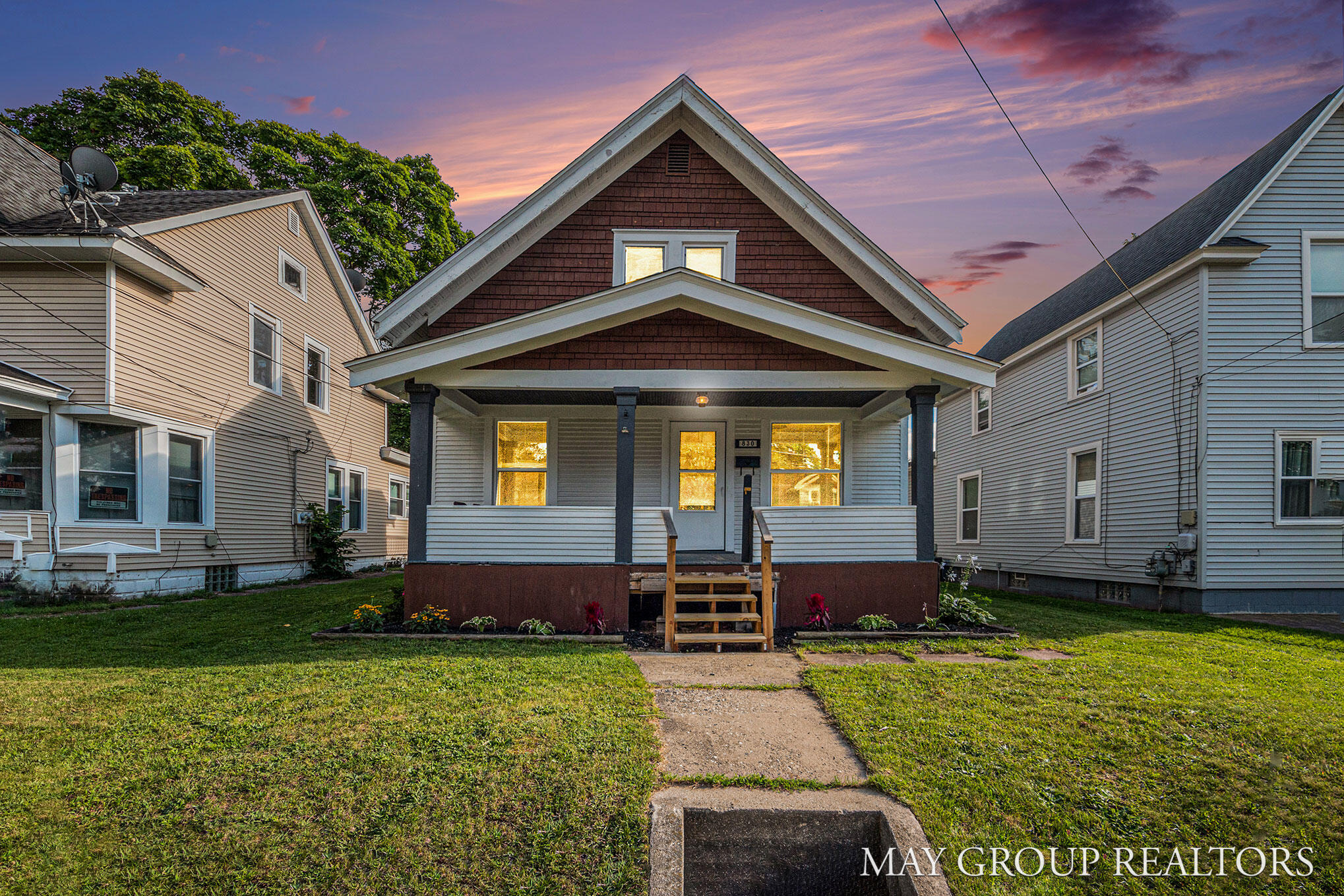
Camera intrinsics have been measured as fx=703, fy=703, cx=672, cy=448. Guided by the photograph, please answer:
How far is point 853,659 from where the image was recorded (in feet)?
22.7

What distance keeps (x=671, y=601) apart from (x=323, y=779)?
422cm

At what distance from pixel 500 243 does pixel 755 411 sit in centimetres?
444

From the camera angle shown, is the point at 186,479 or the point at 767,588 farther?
the point at 186,479

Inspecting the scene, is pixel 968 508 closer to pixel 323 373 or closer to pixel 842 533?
pixel 842 533

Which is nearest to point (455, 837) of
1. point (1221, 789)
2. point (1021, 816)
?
point (1021, 816)

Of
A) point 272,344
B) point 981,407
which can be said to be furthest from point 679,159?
point 981,407

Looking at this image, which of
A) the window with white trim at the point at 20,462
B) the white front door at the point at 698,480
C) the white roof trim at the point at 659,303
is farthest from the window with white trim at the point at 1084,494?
the window with white trim at the point at 20,462

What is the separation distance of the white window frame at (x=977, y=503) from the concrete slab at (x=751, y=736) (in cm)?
1438

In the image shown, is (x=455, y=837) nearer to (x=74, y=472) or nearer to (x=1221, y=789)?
(x=1221, y=789)

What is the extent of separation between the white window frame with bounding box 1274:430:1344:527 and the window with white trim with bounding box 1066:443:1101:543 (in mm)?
2826

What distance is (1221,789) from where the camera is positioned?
3891mm

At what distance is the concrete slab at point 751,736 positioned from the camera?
418cm

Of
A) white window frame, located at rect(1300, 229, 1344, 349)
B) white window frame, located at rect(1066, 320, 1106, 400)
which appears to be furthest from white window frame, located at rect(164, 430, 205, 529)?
white window frame, located at rect(1300, 229, 1344, 349)

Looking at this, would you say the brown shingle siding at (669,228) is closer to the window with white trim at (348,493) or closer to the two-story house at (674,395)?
the two-story house at (674,395)
